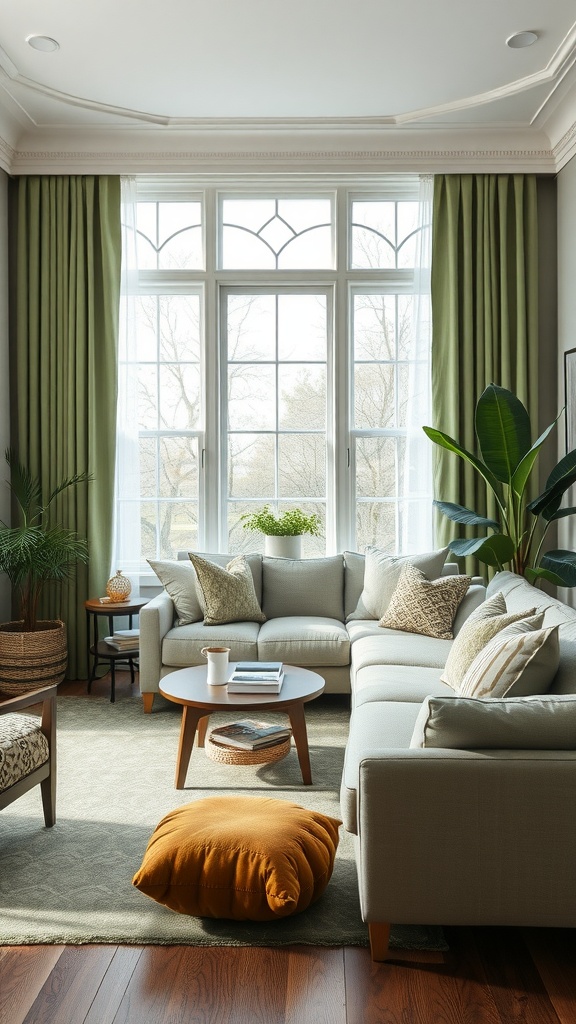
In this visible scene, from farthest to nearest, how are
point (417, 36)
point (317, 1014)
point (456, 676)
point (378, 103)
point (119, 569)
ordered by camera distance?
point (119, 569)
point (378, 103)
point (417, 36)
point (456, 676)
point (317, 1014)

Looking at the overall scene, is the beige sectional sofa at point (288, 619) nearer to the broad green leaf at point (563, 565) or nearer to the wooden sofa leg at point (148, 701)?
the wooden sofa leg at point (148, 701)

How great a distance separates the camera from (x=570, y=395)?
4.85 m

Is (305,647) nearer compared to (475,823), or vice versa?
(475,823)

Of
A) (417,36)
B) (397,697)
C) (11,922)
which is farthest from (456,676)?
(417,36)

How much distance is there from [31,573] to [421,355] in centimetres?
270

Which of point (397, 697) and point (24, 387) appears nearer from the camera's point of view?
point (397, 697)

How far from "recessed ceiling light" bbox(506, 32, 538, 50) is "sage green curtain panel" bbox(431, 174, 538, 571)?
44.8 inches

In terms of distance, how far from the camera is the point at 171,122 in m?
4.86

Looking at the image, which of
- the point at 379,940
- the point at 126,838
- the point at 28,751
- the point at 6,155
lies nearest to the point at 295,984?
the point at 379,940

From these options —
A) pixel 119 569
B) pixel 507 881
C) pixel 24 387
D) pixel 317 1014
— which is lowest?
pixel 317 1014

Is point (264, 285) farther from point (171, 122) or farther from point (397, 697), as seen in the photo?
point (397, 697)

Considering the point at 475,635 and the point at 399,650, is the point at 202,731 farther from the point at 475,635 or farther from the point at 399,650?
the point at 475,635

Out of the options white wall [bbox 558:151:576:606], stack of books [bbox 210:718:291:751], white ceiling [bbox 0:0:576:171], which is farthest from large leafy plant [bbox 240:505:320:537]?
white ceiling [bbox 0:0:576:171]

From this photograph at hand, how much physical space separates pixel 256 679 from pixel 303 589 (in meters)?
1.49
